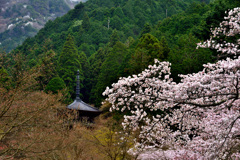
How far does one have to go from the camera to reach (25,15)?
13438 centimetres

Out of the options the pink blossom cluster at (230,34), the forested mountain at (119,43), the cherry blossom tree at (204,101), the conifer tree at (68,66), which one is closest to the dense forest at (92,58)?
the forested mountain at (119,43)

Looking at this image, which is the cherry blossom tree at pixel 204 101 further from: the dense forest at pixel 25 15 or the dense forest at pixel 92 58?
the dense forest at pixel 25 15

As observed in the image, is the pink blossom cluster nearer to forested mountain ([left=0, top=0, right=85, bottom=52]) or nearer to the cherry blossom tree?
the cherry blossom tree

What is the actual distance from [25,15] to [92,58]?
106m

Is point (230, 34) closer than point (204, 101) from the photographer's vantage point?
No

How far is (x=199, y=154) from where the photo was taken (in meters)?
7.02

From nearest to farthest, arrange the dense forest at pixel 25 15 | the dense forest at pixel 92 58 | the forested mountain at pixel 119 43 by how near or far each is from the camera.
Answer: the dense forest at pixel 92 58
the forested mountain at pixel 119 43
the dense forest at pixel 25 15

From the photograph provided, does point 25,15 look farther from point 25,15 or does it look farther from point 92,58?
point 92,58

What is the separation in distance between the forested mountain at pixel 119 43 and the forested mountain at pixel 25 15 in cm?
5032

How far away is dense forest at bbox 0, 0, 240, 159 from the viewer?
667 centimetres

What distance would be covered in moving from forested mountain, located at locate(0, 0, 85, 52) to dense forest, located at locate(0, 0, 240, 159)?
49.6 metres

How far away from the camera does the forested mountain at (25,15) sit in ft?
381

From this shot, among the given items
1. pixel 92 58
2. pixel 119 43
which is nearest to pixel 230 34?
pixel 119 43

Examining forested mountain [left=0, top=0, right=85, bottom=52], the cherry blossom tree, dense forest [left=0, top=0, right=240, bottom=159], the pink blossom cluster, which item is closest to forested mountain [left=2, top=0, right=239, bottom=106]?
dense forest [left=0, top=0, right=240, bottom=159]
